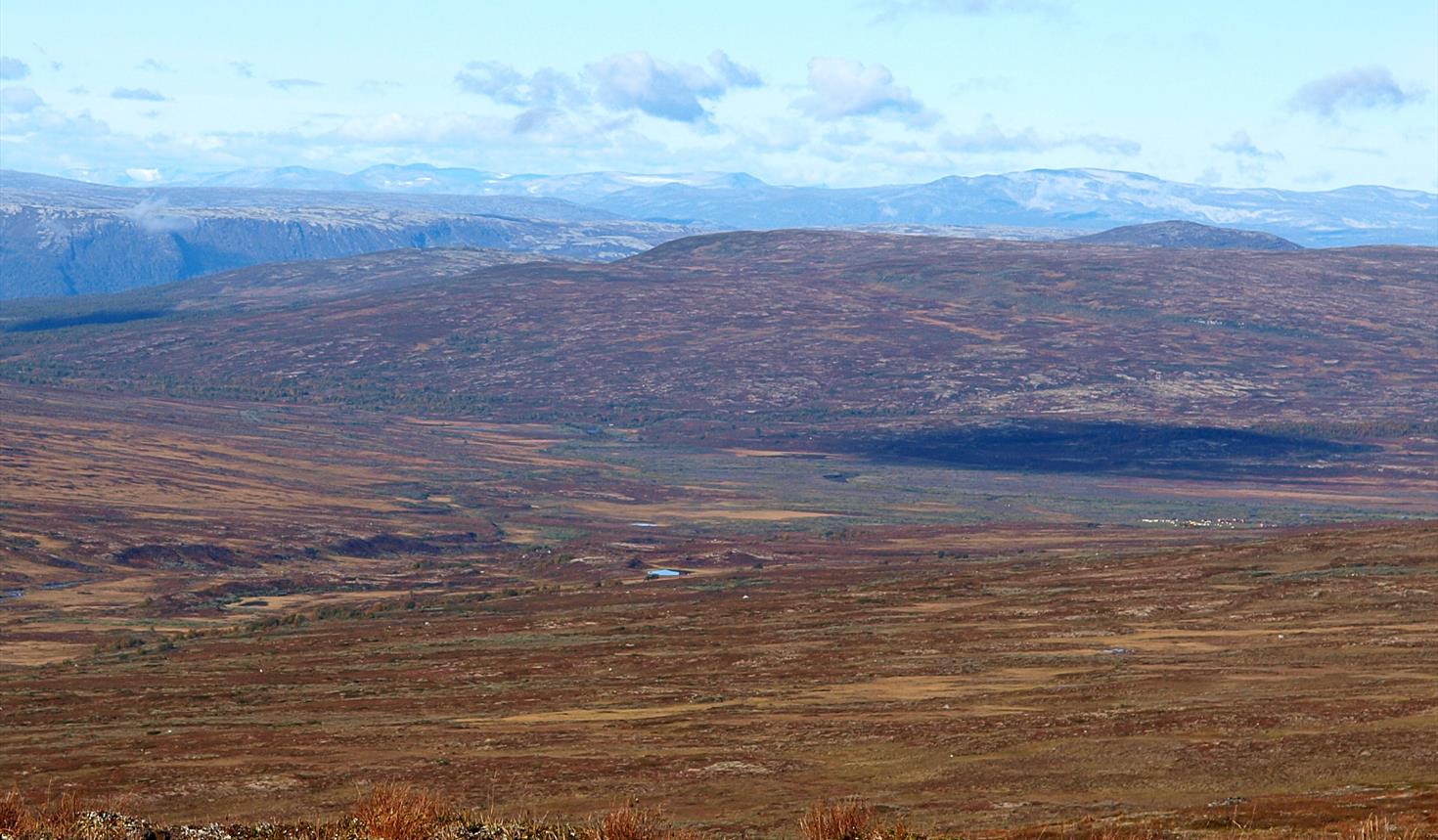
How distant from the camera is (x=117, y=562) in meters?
106

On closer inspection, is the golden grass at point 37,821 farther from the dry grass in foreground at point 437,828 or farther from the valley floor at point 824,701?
the valley floor at point 824,701

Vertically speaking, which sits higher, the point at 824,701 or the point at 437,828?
the point at 437,828

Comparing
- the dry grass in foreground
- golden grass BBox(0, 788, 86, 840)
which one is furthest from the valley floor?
golden grass BBox(0, 788, 86, 840)

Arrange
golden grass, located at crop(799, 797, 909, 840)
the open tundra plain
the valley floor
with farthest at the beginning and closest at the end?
the open tundra plain < the valley floor < golden grass, located at crop(799, 797, 909, 840)

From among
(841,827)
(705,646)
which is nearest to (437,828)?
(841,827)

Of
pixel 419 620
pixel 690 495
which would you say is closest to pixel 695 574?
pixel 419 620

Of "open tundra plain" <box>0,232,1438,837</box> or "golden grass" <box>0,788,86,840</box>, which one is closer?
"golden grass" <box>0,788,86,840</box>

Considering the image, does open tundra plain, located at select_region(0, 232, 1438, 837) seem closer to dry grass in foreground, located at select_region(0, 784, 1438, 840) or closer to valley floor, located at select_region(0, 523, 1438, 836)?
valley floor, located at select_region(0, 523, 1438, 836)

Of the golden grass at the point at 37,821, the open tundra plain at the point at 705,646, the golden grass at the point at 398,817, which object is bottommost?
the open tundra plain at the point at 705,646

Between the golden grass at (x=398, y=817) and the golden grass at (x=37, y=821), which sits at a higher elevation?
the golden grass at (x=398, y=817)

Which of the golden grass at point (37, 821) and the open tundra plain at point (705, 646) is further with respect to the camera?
the open tundra plain at point (705, 646)

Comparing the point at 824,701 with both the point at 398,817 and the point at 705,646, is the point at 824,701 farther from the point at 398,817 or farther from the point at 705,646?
the point at 398,817

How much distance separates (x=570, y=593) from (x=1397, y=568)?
3963 centimetres

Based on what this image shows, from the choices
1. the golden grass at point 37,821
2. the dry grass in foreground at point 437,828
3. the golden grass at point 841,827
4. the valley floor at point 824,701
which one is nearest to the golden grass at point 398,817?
the dry grass in foreground at point 437,828
